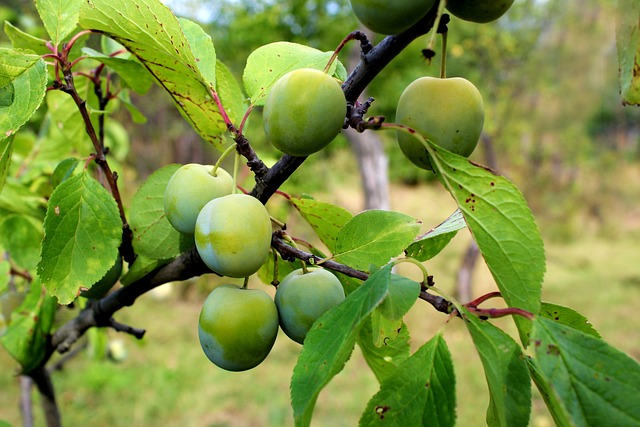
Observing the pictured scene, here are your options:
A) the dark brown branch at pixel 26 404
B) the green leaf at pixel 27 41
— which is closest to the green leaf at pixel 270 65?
the green leaf at pixel 27 41

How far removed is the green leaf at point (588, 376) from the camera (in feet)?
1.10

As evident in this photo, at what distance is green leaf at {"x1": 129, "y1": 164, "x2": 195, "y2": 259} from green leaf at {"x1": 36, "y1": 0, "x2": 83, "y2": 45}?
0.19 metres

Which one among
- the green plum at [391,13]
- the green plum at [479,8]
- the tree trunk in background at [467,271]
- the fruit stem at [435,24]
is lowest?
the green plum at [391,13]

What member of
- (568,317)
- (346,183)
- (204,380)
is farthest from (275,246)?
(346,183)

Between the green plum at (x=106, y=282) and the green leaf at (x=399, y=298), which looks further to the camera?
the green plum at (x=106, y=282)

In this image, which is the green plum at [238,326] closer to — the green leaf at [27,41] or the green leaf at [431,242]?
the green leaf at [431,242]

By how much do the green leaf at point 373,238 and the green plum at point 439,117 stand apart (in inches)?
3.2

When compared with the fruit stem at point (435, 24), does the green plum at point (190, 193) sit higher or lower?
lower

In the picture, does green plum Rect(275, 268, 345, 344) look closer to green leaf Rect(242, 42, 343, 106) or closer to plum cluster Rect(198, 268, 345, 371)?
plum cluster Rect(198, 268, 345, 371)

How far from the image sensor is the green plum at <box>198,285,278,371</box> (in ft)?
1.63

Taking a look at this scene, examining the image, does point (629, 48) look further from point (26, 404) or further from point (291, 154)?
point (26, 404)

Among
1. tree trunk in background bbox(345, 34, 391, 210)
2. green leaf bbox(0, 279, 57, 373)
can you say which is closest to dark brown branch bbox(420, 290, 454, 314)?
green leaf bbox(0, 279, 57, 373)

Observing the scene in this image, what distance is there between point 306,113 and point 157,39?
16 centimetres

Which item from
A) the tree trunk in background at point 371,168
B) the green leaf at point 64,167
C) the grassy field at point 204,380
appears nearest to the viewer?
the green leaf at point 64,167
